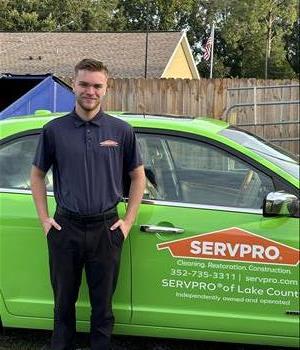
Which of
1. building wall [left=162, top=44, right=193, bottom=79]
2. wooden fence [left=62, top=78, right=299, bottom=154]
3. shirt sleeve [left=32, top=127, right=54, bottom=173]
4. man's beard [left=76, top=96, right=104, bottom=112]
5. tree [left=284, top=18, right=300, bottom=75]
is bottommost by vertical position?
shirt sleeve [left=32, top=127, right=54, bottom=173]

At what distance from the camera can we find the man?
3.22 metres

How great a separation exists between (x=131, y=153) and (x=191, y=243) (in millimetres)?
635

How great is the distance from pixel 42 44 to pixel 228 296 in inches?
1059

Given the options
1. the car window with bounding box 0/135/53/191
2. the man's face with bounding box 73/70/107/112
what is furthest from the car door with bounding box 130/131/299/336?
the car window with bounding box 0/135/53/191

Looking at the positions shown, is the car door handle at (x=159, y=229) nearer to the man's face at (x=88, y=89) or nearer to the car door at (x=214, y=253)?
the car door at (x=214, y=253)

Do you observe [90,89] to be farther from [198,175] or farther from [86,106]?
[198,175]

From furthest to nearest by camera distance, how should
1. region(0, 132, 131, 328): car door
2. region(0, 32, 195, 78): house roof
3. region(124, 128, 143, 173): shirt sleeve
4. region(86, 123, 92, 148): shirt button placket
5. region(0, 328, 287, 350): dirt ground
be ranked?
region(0, 32, 195, 78): house roof
region(0, 328, 287, 350): dirt ground
region(0, 132, 131, 328): car door
region(124, 128, 143, 173): shirt sleeve
region(86, 123, 92, 148): shirt button placket

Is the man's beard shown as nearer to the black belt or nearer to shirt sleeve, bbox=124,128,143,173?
shirt sleeve, bbox=124,128,143,173

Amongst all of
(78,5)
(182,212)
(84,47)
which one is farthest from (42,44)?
(182,212)

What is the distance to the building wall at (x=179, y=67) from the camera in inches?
1118

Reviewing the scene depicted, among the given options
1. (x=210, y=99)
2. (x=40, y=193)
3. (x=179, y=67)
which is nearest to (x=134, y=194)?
(x=40, y=193)

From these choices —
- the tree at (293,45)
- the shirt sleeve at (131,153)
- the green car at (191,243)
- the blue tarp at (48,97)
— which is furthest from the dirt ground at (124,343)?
the tree at (293,45)

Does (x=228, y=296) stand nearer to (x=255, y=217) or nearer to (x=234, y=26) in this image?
(x=255, y=217)

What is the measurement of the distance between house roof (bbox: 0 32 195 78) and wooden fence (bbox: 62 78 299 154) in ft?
37.7
